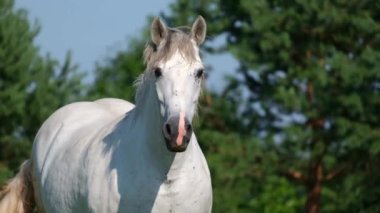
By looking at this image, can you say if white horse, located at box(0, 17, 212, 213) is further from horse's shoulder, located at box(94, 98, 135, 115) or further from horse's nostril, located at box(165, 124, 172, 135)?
horse's shoulder, located at box(94, 98, 135, 115)

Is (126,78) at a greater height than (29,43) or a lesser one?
lesser

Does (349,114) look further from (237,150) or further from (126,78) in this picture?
(126,78)

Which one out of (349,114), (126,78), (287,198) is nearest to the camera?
(349,114)

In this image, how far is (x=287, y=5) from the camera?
2841 cm

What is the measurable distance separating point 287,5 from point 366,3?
83.8 inches

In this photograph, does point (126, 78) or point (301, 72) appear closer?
point (301, 72)

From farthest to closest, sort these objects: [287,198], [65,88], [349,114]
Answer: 1. [287,198]
2. [65,88]
3. [349,114]

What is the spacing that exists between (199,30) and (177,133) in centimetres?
86

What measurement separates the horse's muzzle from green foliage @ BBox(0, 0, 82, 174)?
1937cm

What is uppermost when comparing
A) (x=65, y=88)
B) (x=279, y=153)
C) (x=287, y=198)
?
(x=65, y=88)

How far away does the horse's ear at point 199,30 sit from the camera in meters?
7.73

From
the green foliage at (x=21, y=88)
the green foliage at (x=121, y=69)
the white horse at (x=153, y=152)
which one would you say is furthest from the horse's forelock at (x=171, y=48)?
the green foliage at (x=121, y=69)

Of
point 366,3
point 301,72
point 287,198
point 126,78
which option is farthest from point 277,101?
point 126,78

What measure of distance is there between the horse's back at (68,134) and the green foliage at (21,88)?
16.8 meters
